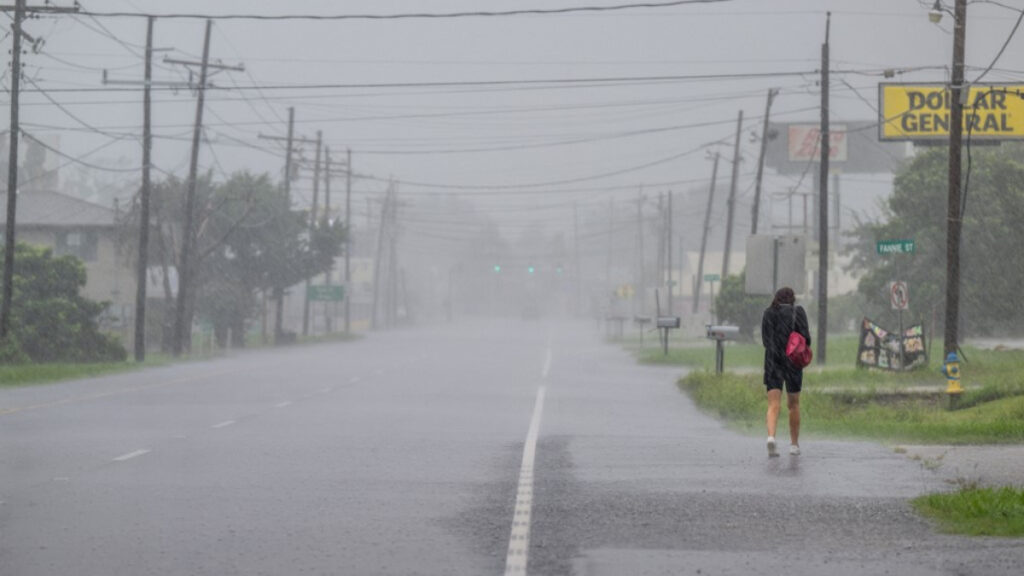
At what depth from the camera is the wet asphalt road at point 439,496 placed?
10758mm

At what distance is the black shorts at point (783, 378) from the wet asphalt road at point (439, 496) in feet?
2.67

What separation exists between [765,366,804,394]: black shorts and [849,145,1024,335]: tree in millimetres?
39080

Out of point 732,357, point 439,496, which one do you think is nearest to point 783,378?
point 439,496

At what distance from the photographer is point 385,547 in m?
11.2

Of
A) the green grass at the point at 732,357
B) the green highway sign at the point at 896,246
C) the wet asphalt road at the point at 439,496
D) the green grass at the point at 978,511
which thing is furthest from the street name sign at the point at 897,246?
the green grass at the point at 978,511

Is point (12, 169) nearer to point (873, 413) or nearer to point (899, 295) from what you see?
point (899, 295)

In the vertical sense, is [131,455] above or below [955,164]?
below

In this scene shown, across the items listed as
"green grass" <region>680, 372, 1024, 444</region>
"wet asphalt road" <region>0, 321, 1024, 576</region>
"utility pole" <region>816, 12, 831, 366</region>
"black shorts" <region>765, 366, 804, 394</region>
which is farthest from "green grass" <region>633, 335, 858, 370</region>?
"black shorts" <region>765, 366, 804, 394</region>

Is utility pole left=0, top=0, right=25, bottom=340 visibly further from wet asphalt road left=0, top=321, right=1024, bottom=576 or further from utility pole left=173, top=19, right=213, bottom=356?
wet asphalt road left=0, top=321, right=1024, bottom=576

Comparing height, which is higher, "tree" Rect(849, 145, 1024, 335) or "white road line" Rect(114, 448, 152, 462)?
"tree" Rect(849, 145, 1024, 335)

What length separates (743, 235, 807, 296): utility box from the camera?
34.3 meters

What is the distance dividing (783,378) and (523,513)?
607 centimetres

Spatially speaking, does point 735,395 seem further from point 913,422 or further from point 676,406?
point 913,422

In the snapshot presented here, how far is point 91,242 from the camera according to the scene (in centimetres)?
7719
